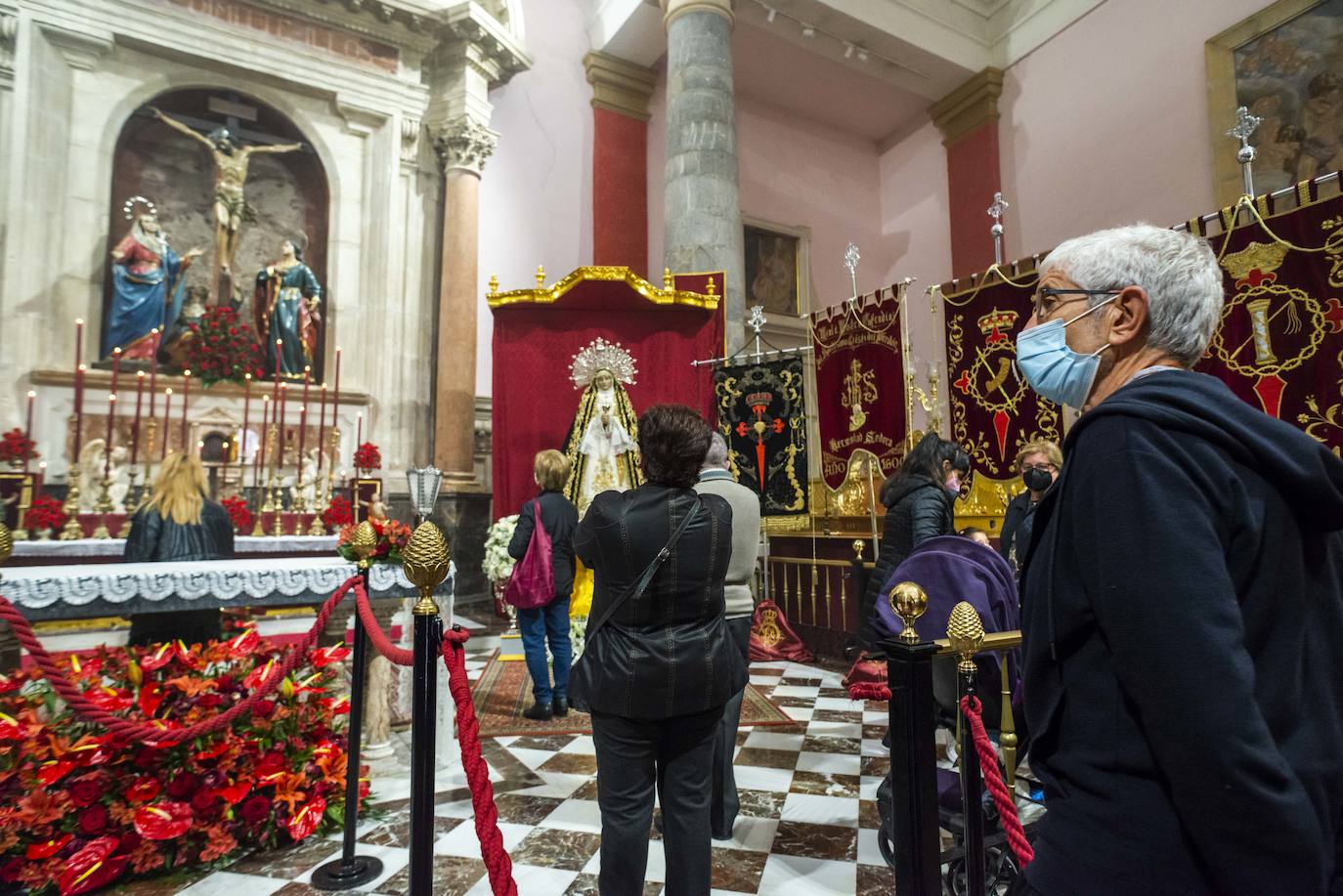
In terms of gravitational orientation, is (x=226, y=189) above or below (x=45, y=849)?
above

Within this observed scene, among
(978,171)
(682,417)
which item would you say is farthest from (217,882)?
(978,171)

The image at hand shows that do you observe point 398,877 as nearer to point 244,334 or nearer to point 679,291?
point 679,291

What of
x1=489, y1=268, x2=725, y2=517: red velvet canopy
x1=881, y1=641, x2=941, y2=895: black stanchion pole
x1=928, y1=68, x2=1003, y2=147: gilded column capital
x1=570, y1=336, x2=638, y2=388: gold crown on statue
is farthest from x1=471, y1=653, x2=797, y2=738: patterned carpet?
x1=928, y1=68, x2=1003, y2=147: gilded column capital

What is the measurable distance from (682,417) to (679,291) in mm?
5330

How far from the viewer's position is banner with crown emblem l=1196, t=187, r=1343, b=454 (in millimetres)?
3850

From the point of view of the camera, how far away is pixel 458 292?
8477mm

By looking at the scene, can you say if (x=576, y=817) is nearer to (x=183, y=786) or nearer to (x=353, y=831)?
(x=353, y=831)

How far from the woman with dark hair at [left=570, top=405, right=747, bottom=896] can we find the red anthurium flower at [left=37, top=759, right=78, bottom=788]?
74.6 inches

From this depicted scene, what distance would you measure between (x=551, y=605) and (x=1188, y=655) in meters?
3.94

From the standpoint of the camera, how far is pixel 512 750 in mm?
3941

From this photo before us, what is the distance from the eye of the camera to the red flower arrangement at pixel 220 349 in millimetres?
7008

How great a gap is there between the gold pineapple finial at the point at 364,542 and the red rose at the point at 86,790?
1.09m

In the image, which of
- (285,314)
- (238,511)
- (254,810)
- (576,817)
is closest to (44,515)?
(238,511)

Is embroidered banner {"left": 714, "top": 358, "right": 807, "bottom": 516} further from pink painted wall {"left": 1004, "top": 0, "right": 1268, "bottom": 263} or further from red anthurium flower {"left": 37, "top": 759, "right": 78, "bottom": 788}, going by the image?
pink painted wall {"left": 1004, "top": 0, "right": 1268, "bottom": 263}
